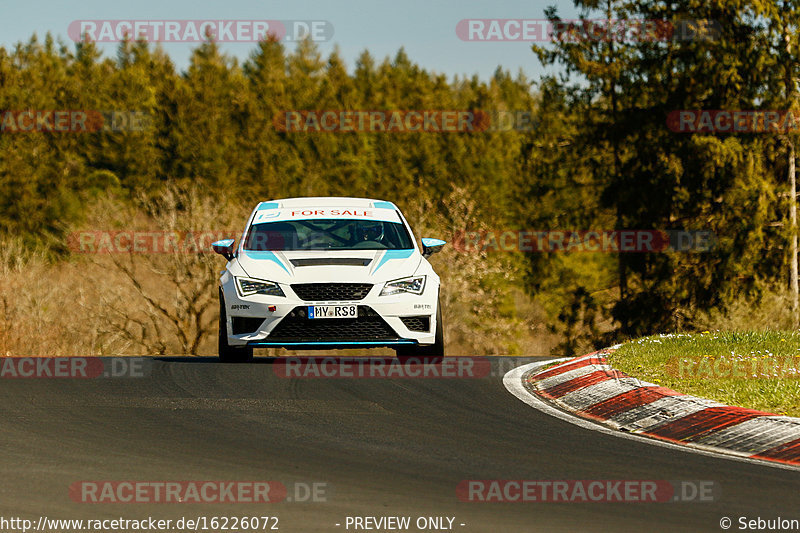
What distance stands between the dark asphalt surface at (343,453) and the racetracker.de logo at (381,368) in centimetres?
46

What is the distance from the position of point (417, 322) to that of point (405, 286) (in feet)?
1.39

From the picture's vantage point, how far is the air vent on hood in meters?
12.4

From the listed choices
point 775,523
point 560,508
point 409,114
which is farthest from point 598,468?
point 409,114

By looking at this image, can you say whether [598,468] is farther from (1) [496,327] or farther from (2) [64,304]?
(1) [496,327]

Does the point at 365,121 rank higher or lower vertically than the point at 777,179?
higher

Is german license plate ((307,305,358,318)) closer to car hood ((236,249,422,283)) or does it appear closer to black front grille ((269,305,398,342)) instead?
black front grille ((269,305,398,342))

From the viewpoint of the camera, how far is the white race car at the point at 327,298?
12078mm

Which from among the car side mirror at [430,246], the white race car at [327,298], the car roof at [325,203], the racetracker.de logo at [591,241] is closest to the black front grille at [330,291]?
the white race car at [327,298]

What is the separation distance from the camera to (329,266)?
12.4 m

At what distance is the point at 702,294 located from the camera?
121 feet

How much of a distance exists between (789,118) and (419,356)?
25.7m

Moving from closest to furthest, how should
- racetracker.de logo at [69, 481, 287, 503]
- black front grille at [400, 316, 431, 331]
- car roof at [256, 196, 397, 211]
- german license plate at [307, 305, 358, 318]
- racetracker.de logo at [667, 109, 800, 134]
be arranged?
racetracker.de logo at [69, 481, 287, 503] → german license plate at [307, 305, 358, 318] → black front grille at [400, 316, 431, 331] → car roof at [256, 196, 397, 211] → racetracker.de logo at [667, 109, 800, 134]

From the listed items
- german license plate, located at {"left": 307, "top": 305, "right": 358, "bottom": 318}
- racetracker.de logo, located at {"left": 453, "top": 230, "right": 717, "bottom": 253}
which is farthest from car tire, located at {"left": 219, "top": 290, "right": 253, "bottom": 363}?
racetracker.de logo, located at {"left": 453, "top": 230, "right": 717, "bottom": 253}

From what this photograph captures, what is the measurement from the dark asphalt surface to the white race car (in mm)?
741
